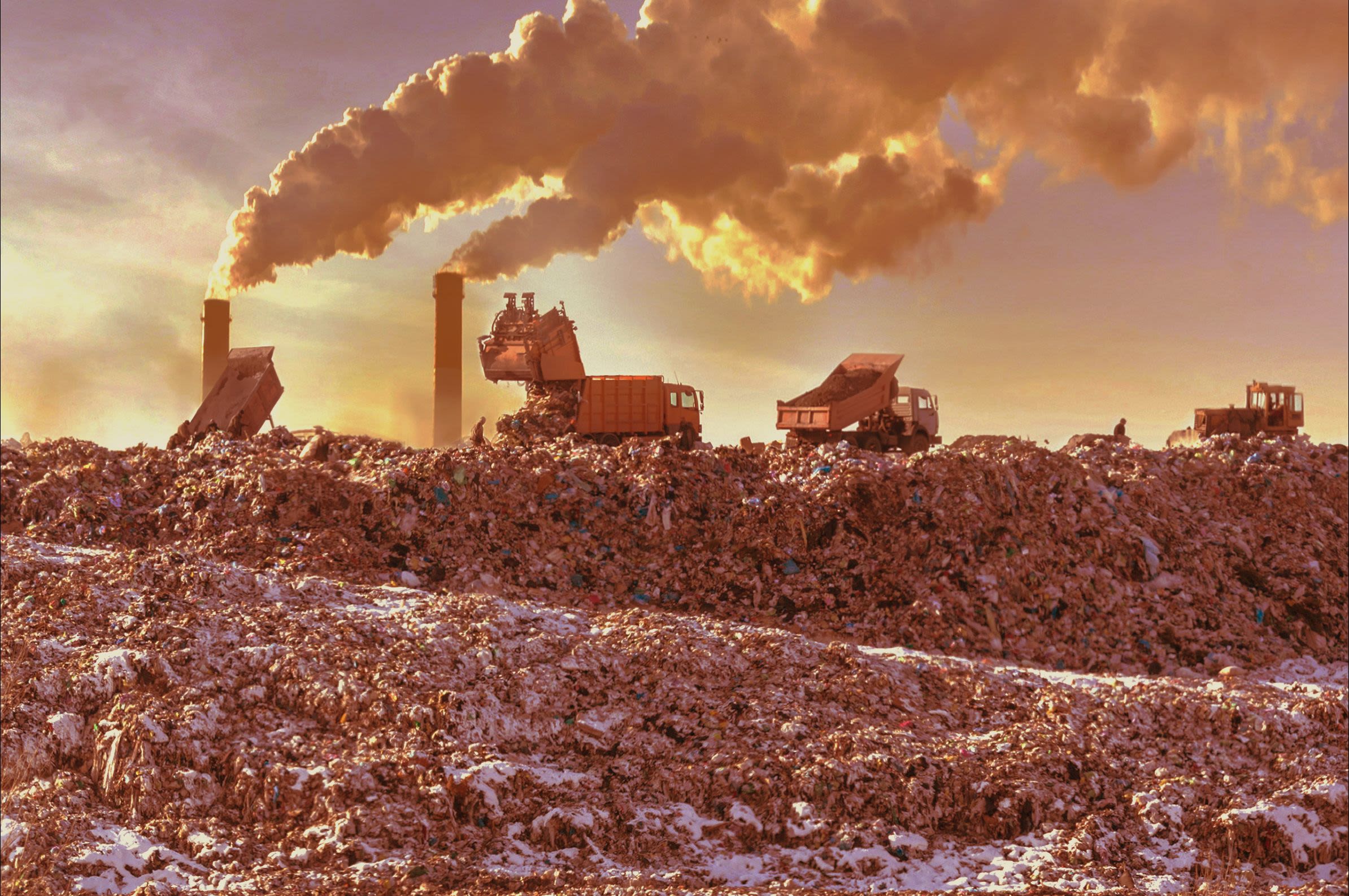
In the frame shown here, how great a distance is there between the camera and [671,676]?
977cm

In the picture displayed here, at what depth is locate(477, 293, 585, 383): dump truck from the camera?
20828mm

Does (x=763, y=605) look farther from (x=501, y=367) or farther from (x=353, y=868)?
(x=501, y=367)

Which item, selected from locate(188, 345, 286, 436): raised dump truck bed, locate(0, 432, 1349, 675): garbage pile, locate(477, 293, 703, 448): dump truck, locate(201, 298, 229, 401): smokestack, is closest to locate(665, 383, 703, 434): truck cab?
locate(477, 293, 703, 448): dump truck

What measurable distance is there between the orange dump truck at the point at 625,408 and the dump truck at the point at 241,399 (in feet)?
20.4

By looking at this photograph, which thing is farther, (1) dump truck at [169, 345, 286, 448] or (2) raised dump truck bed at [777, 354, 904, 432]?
(2) raised dump truck bed at [777, 354, 904, 432]

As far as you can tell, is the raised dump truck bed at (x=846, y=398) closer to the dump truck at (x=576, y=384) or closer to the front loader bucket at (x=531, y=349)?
the dump truck at (x=576, y=384)

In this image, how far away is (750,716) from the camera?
9.07 meters

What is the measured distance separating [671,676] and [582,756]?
1.37 m

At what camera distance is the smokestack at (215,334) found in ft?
86.2

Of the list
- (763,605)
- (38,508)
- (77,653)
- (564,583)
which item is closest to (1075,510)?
(763,605)

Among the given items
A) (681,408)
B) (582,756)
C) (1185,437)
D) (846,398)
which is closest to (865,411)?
(846,398)

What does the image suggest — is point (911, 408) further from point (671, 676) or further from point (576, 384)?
point (671, 676)

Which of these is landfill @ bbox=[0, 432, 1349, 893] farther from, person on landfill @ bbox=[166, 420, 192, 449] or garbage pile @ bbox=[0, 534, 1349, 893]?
person on landfill @ bbox=[166, 420, 192, 449]

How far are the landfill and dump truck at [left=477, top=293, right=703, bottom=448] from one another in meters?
3.75
